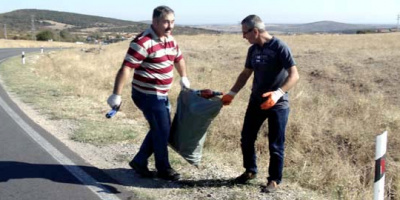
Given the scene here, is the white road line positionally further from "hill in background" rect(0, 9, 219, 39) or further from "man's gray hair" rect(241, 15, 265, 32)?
"hill in background" rect(0, 9, 219, 39)

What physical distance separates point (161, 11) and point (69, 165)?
7.89ft

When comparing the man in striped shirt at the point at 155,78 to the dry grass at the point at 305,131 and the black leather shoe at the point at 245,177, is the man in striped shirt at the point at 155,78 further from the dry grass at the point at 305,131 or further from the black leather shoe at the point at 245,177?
the dry grass at the point at 305,131

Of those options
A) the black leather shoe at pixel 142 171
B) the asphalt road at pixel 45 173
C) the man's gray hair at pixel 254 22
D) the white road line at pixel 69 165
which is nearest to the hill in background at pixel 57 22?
the white road line at pixel 69 165

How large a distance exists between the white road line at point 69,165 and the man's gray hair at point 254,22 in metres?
2.15

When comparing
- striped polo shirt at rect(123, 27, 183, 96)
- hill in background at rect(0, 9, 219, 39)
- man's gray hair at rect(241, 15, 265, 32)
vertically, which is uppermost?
man's gray hair at rect(241, 15, 265, 32)

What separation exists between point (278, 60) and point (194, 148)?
4.72 feet

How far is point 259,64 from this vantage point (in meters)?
4.88

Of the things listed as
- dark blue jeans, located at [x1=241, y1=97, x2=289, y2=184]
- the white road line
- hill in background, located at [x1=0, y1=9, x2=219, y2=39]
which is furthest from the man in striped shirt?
hill in background, located at [x1=0, y1=9, x2=219, y2=39]

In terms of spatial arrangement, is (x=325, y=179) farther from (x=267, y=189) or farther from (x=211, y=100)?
(x=211, y=100)

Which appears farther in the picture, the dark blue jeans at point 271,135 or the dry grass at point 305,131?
the dry grass at point 305,131

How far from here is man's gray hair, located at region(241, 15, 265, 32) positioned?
4.76 m

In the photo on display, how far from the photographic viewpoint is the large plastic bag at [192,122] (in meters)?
5.41

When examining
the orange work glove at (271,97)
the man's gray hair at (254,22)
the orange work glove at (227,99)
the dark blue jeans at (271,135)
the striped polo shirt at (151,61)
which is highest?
the man's gray hair at (254,22)

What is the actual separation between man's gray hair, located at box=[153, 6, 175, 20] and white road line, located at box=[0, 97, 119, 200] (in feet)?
6.10
